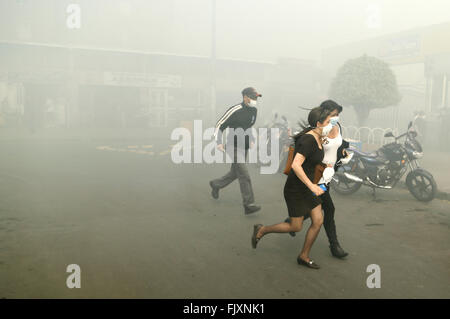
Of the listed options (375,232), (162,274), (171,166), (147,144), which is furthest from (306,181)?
(147,144)

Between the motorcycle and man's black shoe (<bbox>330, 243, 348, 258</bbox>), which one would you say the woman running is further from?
the motorcycle

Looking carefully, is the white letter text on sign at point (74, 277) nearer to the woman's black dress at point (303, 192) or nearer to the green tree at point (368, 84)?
the woman's black dress at point (303, 192)

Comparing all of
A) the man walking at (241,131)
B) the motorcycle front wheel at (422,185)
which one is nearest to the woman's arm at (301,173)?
the man walking at (241,131)

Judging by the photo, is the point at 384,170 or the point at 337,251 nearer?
the point at 337,251

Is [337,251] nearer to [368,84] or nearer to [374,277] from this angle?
[374,277]

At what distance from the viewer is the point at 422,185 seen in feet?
26.4

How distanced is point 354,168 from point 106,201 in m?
4.22

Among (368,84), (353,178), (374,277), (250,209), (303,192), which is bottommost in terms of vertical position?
(374,277)

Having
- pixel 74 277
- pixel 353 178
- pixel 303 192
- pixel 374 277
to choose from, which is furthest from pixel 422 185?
pixel 74 277

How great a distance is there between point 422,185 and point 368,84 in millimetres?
12354

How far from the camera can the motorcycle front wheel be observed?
790 cm

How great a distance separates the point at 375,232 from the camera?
6.04m

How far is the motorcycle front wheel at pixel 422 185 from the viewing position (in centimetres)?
790

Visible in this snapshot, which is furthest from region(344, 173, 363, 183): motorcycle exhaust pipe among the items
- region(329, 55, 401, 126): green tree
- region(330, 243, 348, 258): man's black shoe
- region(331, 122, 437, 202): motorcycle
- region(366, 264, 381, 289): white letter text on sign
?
region(329, 55, 401, 126): green tree
